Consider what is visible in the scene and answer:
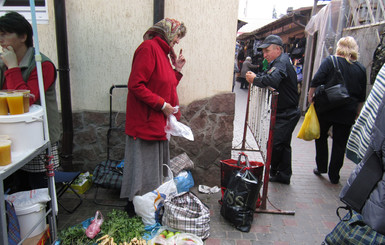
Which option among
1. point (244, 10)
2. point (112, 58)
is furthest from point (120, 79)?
point (244, 10)

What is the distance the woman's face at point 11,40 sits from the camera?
2.35 metres

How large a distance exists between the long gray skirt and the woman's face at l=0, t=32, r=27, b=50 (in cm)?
127

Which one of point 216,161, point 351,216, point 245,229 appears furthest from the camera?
point 216,161

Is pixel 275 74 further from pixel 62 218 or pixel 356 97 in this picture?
pixel 62 218

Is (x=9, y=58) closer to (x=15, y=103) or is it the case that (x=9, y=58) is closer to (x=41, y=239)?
(x=15, y=103)

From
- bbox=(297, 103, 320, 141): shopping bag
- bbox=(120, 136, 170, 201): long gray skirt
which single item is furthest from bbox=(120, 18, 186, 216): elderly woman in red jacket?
bbox=(297, 103, 320, 141): shopping bag

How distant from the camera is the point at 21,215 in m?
2.30

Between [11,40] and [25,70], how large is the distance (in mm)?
258

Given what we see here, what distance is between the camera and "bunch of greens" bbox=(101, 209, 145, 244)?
2695mm

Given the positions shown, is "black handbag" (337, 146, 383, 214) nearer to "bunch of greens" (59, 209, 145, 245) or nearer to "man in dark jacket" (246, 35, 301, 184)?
"bunch of greens" (59, 209, 145, 245)

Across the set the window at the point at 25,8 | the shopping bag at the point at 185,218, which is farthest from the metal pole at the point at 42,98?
the window at the point at 25,8

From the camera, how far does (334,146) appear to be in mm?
4191

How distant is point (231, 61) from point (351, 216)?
232 cm

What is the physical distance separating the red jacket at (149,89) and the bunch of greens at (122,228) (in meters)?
0.86
